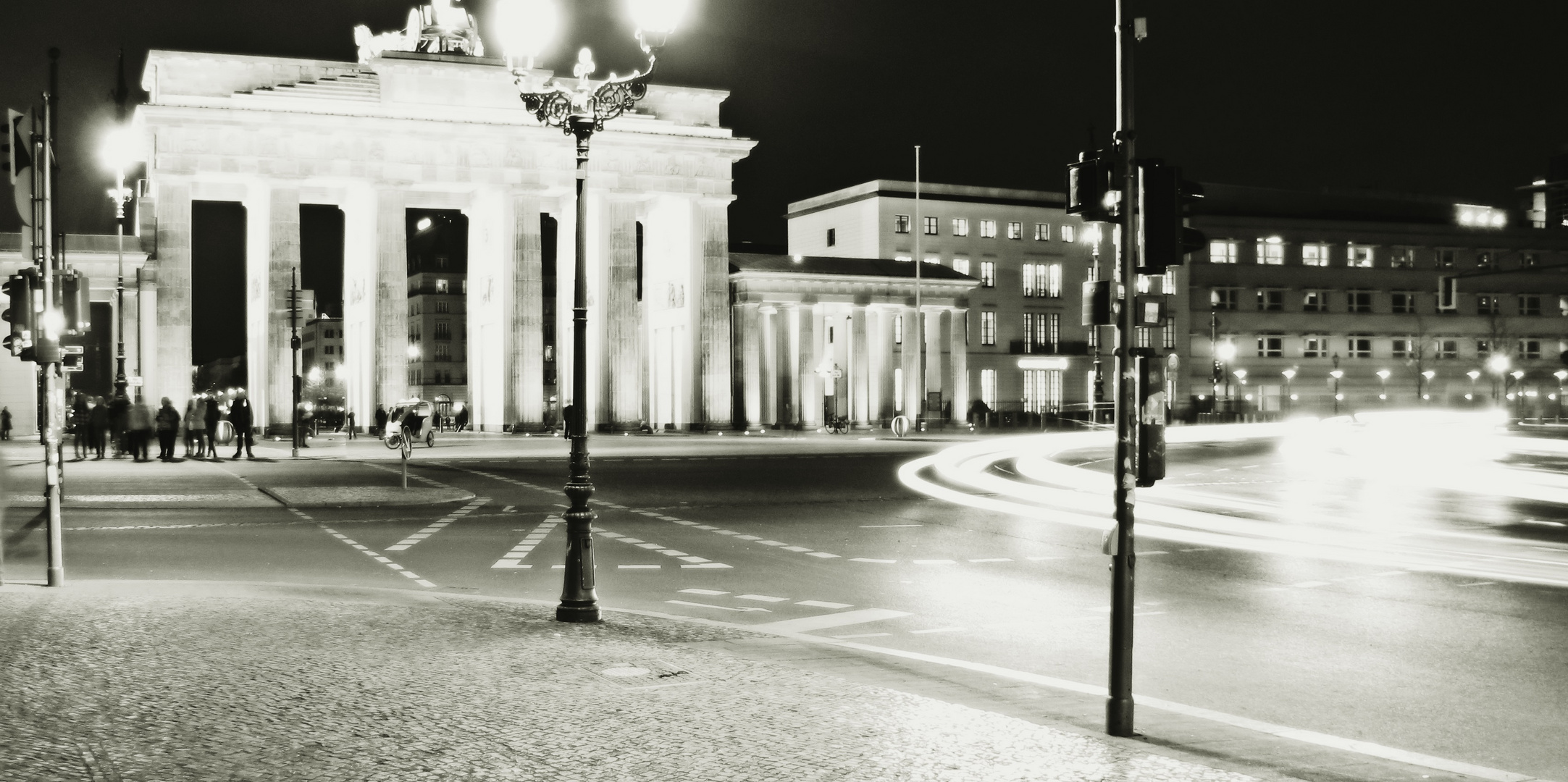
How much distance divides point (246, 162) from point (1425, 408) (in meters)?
86.0

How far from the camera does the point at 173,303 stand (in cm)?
6356

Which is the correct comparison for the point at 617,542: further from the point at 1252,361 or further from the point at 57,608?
the point at 1252,361

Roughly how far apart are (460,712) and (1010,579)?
8.82 m

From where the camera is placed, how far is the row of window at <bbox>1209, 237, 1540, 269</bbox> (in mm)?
107375

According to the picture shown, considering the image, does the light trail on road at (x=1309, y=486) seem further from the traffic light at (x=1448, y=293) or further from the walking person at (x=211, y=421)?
the walking person at (x=211, y=421)

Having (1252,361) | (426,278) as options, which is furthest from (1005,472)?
(426,278)

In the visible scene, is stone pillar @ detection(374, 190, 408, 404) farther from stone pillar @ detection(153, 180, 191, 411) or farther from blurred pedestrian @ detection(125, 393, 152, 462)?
blurred pedestrian @ detection(125, 393, 152, 462)

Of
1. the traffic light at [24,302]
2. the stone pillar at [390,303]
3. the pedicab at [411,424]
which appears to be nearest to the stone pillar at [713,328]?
the stone pillar at [390,303]

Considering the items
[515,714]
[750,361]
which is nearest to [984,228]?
[750,361]

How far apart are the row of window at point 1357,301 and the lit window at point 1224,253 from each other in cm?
217

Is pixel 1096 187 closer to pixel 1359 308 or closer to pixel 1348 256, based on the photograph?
Result: pixel 1348 256

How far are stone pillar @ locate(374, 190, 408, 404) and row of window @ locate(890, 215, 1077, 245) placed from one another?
39502 mm

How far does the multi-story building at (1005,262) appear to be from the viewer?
98188 millimetres

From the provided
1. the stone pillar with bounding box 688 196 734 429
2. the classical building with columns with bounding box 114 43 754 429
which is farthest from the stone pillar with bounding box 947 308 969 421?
the stone pillar with bounding box 688 196 734 429
